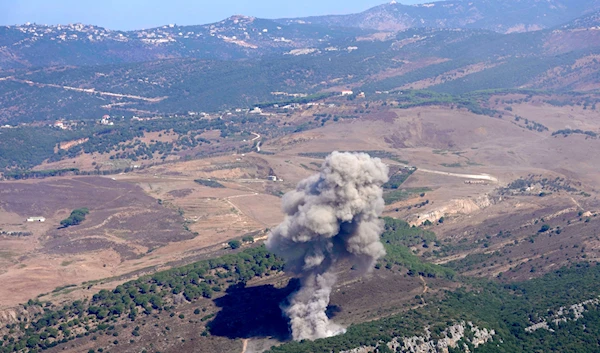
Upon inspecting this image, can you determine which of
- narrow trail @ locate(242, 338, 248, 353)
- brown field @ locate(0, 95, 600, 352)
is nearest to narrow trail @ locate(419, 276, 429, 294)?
brown field @ locate(0, 95, 600, 352)

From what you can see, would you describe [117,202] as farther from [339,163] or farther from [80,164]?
[339,163]

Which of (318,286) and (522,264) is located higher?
(318,286)

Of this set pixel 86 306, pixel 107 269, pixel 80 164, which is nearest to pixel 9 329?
pixel 86 306

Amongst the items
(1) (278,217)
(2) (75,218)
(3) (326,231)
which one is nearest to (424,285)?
(3) (326,231)

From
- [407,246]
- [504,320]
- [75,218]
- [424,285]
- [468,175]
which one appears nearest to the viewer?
[504,320]

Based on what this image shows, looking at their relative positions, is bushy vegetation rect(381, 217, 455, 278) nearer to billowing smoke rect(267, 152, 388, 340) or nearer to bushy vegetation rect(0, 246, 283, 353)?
bushy vegetation rect(0, 246, 283, 353)

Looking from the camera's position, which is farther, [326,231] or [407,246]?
[407,246]

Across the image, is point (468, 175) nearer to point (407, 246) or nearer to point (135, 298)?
point (407, 246)

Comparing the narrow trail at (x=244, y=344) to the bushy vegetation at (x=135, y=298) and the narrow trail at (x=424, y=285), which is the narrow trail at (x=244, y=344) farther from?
the narrow trail at (x=424, y=285)

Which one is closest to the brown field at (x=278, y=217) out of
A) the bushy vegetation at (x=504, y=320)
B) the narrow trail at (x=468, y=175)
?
the narrow trail at (x=468, y=175)
